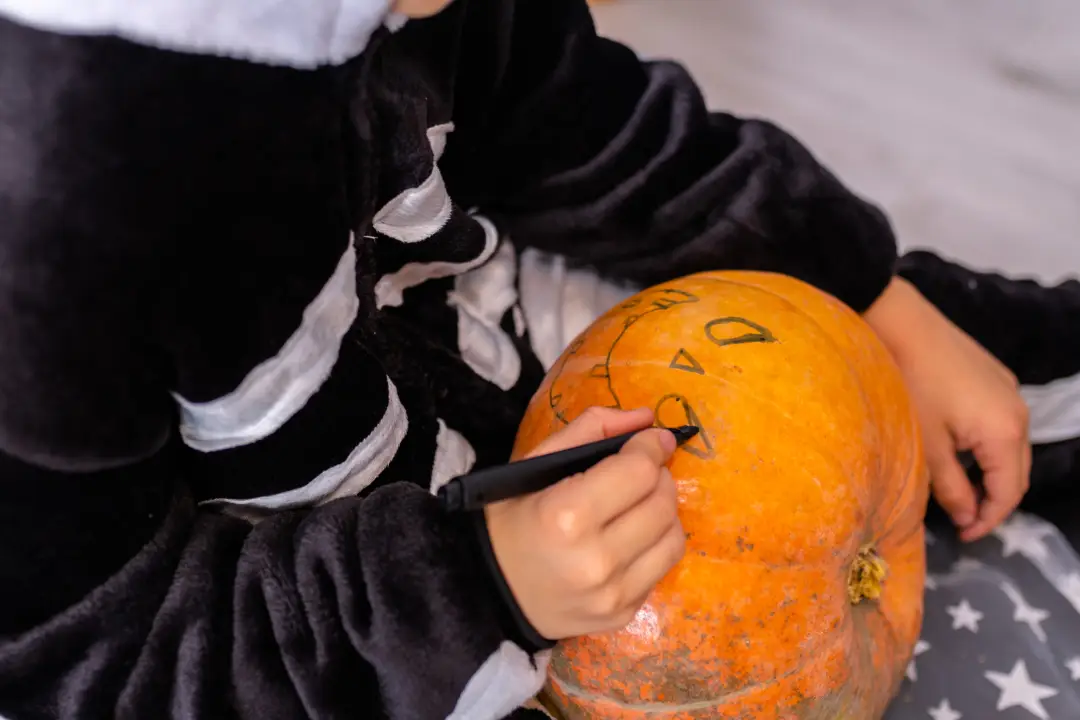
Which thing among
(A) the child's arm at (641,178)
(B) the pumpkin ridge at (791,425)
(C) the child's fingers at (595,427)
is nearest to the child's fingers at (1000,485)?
(A) the child's arm at (641,178)

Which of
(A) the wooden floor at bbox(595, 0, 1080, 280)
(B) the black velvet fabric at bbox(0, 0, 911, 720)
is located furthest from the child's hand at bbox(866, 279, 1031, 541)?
(A) the wooden floor at bbox(595, 0, 1080, 280)

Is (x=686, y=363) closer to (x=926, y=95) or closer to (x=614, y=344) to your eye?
(x=614, y=344)

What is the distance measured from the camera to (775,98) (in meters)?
1.34

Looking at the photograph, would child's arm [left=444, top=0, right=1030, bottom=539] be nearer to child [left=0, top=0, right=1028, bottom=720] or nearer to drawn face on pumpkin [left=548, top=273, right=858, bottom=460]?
child [left=0, top=0, right=1028, bottom=720]

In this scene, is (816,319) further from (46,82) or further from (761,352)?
(46,82)

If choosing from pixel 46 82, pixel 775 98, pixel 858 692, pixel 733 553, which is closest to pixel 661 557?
pixel 733 553

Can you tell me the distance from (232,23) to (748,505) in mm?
357

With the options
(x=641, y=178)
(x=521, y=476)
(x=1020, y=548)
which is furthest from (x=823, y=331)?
(x=1020, y=548)

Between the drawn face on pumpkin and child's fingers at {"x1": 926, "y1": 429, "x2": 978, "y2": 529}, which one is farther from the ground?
the drawn face on pumpkin

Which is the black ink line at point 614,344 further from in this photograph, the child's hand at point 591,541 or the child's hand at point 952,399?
the child's hand at point 952,399

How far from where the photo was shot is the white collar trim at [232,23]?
32 cm

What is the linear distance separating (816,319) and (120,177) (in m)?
0.44

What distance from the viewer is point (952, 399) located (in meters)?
0.75

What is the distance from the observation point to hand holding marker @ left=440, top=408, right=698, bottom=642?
45 centimetres
